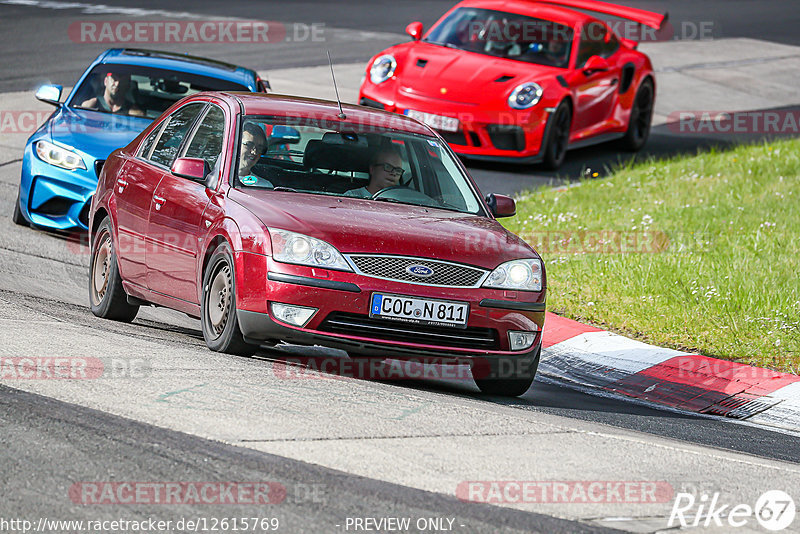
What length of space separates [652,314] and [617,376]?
3.79 feet

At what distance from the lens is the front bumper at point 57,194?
10477 mm

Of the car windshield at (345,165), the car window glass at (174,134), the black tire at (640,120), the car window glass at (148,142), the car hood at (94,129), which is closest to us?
the car windshield at (345,165)

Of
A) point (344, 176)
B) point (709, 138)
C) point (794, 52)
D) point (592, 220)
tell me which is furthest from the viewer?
point (794, 52)

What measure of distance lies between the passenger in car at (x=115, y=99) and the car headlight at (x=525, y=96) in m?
4.42

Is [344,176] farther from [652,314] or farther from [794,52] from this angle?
[794,52]

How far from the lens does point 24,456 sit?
476 centimetres

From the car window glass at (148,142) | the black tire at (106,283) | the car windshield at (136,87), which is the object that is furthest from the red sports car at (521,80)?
the black tire at (106,283)

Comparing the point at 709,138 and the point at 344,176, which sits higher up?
the point at 344,176

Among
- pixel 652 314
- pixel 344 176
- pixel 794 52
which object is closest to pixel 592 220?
pixel 652 314

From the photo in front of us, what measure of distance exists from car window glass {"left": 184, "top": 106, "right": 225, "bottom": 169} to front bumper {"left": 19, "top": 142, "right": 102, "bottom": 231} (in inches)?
104

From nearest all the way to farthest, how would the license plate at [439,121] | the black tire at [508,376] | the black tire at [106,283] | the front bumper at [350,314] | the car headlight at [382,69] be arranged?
the front bumper at [350,314] → the black tire at [508,376] → the black tire at [106,283] → the license plate at [439,121] → the car headlight at [382,69]

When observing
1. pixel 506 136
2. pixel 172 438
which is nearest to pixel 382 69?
pixel 506 136

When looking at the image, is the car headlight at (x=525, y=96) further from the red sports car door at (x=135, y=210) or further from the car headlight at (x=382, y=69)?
the red sports car door at (x=135, y=210)

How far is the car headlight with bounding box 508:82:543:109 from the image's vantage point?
14.3 m
